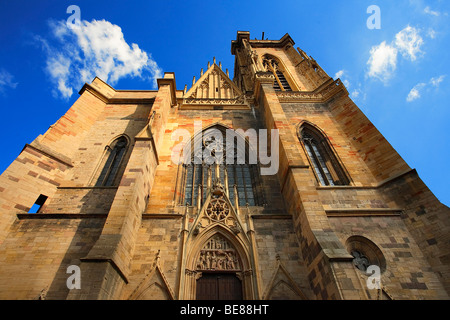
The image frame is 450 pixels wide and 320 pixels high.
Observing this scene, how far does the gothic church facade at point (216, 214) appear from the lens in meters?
5.86

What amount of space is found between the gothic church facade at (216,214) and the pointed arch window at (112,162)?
7cm

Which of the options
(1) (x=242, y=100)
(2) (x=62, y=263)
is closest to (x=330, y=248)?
(2) (x=62, y=263)

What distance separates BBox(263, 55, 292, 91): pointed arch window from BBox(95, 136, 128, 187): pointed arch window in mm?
11380

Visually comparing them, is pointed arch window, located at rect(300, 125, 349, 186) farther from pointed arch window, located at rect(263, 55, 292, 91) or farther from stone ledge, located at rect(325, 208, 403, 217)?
pointed arch window, located at rect(263, 55, 292, 91)

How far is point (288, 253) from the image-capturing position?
22.0 feet

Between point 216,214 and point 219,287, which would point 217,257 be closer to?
point 219,287

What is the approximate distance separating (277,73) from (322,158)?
37.8 feet

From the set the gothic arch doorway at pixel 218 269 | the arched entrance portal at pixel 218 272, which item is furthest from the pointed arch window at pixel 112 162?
the arched entrance portal at pixel 218 272

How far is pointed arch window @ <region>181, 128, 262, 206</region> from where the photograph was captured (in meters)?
8.54

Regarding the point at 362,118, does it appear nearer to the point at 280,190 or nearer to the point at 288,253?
the point at 280,190

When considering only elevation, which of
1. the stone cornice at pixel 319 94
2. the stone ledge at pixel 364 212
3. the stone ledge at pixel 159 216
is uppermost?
the stone cornice at pixel 319 94

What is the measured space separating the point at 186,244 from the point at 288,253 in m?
3.01

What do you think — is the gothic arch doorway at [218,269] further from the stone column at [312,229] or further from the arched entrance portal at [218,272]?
the stone column at [312,229]

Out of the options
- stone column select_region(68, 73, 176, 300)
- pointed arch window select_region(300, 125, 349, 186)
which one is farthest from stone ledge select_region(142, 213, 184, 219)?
pointed arch window select_region(300, 125, 349, 186)
